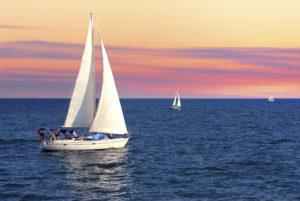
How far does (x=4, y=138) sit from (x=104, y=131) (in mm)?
26422

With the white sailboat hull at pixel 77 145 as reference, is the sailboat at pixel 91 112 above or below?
above

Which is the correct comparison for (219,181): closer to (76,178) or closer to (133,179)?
(133,179)

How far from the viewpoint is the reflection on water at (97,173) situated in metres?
31.6

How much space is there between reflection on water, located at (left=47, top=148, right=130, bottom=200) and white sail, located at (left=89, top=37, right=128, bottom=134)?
123 inches

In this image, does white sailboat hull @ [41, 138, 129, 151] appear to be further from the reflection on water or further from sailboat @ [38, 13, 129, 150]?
the reflection on water

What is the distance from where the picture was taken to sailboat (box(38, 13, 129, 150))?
4803 centimetres

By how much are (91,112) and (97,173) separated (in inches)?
479

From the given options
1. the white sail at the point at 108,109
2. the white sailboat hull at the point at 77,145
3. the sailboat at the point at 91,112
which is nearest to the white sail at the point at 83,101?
the sailboat at the point at 91,112

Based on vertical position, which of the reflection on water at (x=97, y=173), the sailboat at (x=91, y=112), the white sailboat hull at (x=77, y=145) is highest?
the sailboat at (x=91, y=112)

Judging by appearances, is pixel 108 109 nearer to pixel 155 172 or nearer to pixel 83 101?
pixel 83 101

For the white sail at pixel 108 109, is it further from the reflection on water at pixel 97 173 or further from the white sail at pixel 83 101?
the reflection on water at pixel 97 173

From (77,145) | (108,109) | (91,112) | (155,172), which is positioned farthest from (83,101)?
(155,172)

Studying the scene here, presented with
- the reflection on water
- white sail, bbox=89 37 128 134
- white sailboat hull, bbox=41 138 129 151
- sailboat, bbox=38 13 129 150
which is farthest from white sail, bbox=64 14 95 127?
the reflection on water

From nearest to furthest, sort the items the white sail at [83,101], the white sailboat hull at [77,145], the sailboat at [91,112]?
the white sailboat hull at [77,145], the sailboat at [91,112], the white sail at [83,101]
